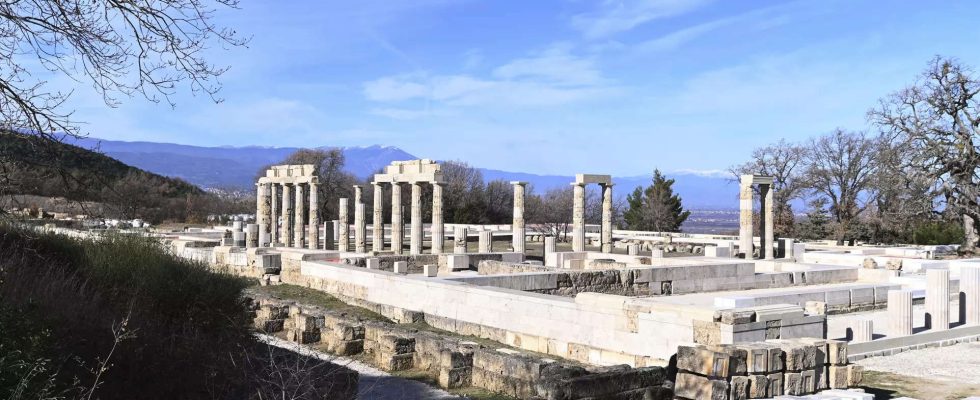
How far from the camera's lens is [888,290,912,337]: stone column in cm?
1638

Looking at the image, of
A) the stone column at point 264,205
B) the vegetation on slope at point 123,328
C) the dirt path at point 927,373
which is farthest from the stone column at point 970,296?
the stone column at point 264,205

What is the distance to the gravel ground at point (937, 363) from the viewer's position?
13266 millimetres

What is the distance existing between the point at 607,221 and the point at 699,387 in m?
27.8

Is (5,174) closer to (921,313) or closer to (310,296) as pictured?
(310,296)

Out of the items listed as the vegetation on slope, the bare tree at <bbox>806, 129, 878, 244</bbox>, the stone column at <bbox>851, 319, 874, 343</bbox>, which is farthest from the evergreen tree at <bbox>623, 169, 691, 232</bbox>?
the vegetation on slope

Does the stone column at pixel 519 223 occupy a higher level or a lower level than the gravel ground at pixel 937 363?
higher

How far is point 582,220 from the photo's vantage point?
123 feet

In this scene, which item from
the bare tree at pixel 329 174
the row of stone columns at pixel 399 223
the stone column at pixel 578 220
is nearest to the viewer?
the row of stone columns at pixel 399 223

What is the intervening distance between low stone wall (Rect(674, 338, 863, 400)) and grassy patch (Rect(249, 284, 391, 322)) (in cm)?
988

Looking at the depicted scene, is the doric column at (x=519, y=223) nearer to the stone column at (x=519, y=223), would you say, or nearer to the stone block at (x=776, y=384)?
the stone column at (x=519, y=223)

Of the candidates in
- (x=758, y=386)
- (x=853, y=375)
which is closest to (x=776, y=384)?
(x=758, y=386)

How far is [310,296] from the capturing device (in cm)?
2261

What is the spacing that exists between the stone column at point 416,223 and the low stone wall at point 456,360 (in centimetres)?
1680

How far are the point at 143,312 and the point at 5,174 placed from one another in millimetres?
2760
